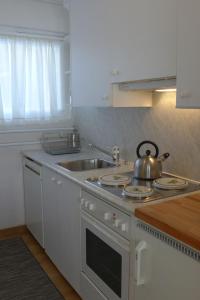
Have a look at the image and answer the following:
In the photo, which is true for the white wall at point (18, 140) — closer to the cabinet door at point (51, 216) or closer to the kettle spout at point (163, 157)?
the cabinet door at point (51, 216)

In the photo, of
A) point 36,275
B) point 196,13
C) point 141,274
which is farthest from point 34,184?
point 196,13

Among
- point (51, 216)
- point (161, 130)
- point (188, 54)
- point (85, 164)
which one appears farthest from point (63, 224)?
point (188, 54)

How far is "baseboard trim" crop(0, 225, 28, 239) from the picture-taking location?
3.26m

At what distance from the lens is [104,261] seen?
5.93 feet

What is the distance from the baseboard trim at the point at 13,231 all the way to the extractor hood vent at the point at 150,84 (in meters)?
2.08

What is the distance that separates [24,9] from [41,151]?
1464 mm

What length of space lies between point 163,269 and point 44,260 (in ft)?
5.72

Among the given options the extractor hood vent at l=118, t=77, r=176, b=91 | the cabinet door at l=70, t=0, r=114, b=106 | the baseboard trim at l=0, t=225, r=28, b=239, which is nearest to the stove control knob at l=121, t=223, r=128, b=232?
the extractor hood vent at l=118, t=77, r=176, b=91

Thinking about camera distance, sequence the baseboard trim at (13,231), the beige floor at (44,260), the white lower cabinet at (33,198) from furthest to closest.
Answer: the baseboard trim at (13,231) → the white lower cabinet at (33,198) → the beige floor at (44,260)

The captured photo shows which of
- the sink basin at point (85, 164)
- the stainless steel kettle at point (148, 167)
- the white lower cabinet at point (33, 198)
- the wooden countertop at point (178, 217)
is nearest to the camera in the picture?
the wooden countertop at point (178, 217)

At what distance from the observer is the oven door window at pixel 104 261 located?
66.3 inches

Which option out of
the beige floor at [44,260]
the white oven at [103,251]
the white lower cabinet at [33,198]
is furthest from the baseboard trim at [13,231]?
the white oven at [103,251]

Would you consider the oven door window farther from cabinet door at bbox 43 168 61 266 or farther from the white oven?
cabinet door at bbox 43 168 61 266

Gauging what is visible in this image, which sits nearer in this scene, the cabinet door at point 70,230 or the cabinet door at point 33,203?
Result: the cabinet door at point 70,230
